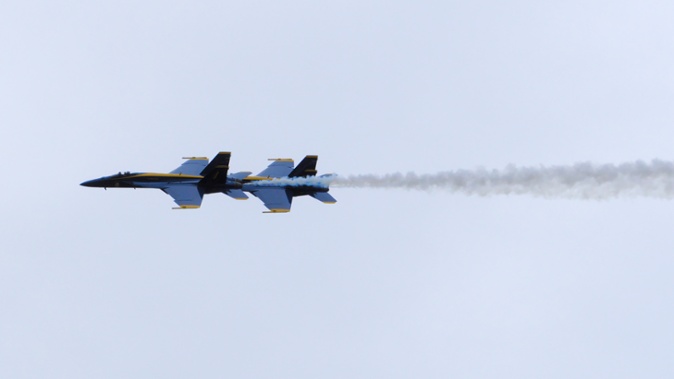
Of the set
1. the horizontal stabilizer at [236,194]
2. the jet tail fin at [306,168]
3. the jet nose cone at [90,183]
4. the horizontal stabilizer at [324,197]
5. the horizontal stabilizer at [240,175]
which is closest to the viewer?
the horizontal stabilizer at [236,194]

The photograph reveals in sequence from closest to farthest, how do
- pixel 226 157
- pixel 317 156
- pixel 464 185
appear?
pixel 464 185 < pixel 226 157 < pixel 317 156

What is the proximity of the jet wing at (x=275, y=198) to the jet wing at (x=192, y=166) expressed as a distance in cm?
445

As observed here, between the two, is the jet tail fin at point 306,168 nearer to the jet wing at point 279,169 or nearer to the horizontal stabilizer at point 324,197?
the jet wing at point 279,169

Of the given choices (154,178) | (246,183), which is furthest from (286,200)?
(154,178)

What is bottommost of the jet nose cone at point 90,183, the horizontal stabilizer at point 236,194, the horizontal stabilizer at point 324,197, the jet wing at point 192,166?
the horizontal stabilizer at point 324,197

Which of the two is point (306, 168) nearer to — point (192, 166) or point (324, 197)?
point (324, 197)

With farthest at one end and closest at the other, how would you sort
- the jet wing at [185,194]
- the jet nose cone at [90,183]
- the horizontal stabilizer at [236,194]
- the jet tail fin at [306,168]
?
the jet tail fin at [306,168] → the jet nose cone at [90,183] → the horizontal stabilizer at [236,194] → the jet wing at [185,194]

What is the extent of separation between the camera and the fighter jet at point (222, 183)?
267ft

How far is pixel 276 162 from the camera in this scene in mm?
87812

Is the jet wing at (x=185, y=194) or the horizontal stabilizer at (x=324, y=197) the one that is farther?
the horizontal stabilizer at (x=324, y=197)

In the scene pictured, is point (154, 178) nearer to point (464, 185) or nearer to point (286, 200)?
point (286, 200)

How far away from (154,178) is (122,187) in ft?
9.36

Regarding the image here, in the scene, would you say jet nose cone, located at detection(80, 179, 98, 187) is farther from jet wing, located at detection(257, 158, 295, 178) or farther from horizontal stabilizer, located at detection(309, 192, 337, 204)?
horizontal stabilizer, located at detection(309, 192, 337, 204)

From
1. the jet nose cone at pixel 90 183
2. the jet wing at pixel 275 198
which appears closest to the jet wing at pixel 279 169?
the jet wing at pixel 275 198
